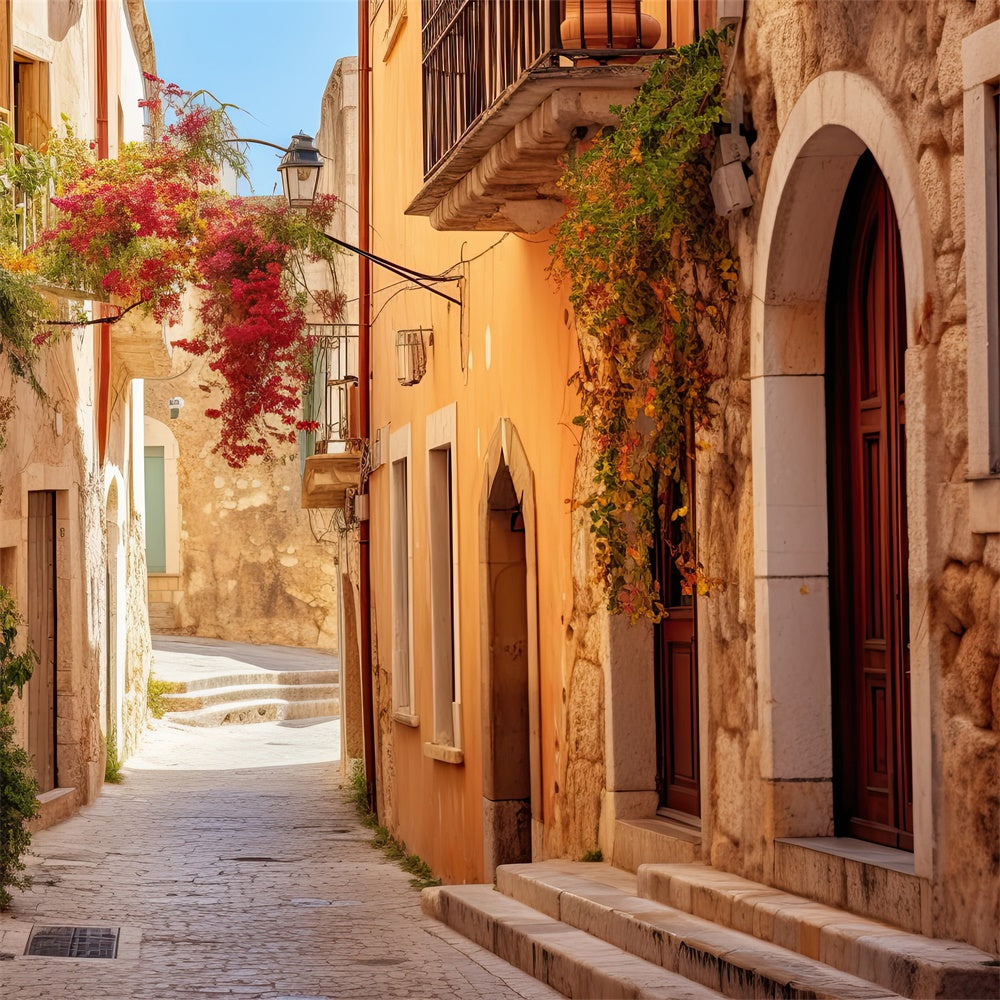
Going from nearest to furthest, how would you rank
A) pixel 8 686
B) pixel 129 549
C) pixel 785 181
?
pixel 785 181 < pixel 8 686 < pixel 129 549

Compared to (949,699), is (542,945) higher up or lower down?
lower down

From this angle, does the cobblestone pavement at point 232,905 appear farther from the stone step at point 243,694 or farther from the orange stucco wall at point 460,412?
the stone step at point 243,694

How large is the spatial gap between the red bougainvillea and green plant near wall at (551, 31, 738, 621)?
654cm

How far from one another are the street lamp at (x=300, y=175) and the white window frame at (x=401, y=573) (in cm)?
206

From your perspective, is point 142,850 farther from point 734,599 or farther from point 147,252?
point 734,599

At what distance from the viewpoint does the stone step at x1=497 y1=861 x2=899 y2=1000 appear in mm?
4684

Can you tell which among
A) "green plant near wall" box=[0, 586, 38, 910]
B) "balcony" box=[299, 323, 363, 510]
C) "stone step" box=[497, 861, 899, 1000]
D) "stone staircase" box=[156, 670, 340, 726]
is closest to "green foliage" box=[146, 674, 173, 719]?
"stone staircase" box=[156, 670, 340, 726]

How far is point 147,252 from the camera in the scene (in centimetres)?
1298

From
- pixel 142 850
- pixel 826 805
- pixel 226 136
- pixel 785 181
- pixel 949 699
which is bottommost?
pixel 142 850

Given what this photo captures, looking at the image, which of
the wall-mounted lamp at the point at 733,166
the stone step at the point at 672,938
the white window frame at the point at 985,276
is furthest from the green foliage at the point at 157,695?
the white window frame at the point at 985,276

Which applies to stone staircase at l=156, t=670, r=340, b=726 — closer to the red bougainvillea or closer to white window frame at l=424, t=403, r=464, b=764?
the red bougainvillea

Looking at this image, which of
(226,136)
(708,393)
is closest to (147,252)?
(226,136)

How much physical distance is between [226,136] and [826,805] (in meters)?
9.64

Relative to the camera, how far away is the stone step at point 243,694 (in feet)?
82.6
